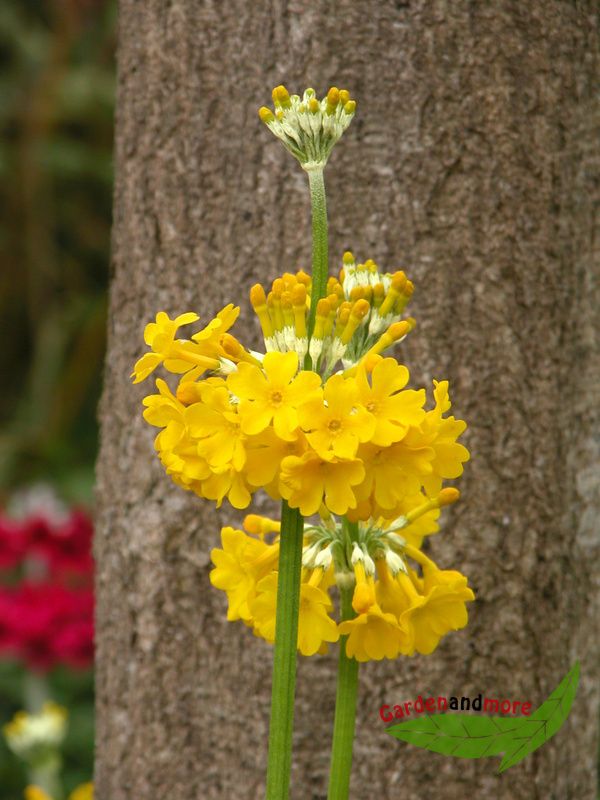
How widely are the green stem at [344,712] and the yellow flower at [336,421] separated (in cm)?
12

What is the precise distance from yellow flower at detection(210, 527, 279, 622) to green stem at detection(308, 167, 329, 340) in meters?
0.18

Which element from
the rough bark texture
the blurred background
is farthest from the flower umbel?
the blurred background

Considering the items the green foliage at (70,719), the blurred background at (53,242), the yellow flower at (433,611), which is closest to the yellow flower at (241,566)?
the yellow flower at (433,611)

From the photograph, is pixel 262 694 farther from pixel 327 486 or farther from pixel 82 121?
Result: pixel 82 121

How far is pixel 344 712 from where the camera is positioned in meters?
0.77

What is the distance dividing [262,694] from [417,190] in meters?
0.60

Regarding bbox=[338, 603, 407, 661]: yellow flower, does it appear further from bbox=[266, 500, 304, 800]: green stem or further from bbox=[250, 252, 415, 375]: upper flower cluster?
bbox=[250, 252, 415, 375]: upper flower cluster

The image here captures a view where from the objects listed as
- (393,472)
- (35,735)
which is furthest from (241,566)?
(35,735)

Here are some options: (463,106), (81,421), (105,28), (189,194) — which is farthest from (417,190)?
(105,28)

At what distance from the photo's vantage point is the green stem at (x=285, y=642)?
73 cm

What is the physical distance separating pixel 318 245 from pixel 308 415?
13 cm

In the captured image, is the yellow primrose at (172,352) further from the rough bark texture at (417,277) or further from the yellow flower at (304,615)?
the rough bark texture at (417,277)

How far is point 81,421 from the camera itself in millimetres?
4195

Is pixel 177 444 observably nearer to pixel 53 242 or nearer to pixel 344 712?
pixel 344 712
